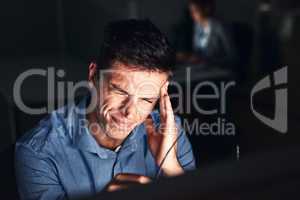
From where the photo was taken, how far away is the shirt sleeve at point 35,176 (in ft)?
2.06

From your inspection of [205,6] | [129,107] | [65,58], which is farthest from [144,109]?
[205,6]

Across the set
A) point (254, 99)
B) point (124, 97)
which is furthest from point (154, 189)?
point (254, 99)

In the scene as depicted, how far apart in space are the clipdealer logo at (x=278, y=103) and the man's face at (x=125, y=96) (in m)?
0.31

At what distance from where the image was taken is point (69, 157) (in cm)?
66

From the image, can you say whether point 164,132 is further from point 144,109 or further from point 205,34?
point 205,34

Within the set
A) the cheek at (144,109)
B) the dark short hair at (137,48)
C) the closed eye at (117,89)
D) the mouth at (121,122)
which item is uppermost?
the dark short hair at (137,48)

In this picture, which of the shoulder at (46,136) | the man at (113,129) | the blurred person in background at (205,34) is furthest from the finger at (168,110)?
the blurred person in background at (205,34)

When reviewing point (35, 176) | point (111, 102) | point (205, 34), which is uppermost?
point (205, 34)

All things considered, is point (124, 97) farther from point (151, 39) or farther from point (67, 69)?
point (67, 69)

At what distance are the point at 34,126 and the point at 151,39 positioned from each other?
23 centimetres

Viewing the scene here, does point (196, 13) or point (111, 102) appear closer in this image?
point (111, 102)

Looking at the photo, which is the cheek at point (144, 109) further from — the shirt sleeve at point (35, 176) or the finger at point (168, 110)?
the shirt sleeve at point (35, 176)

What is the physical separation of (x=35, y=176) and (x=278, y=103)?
21.6 inches
